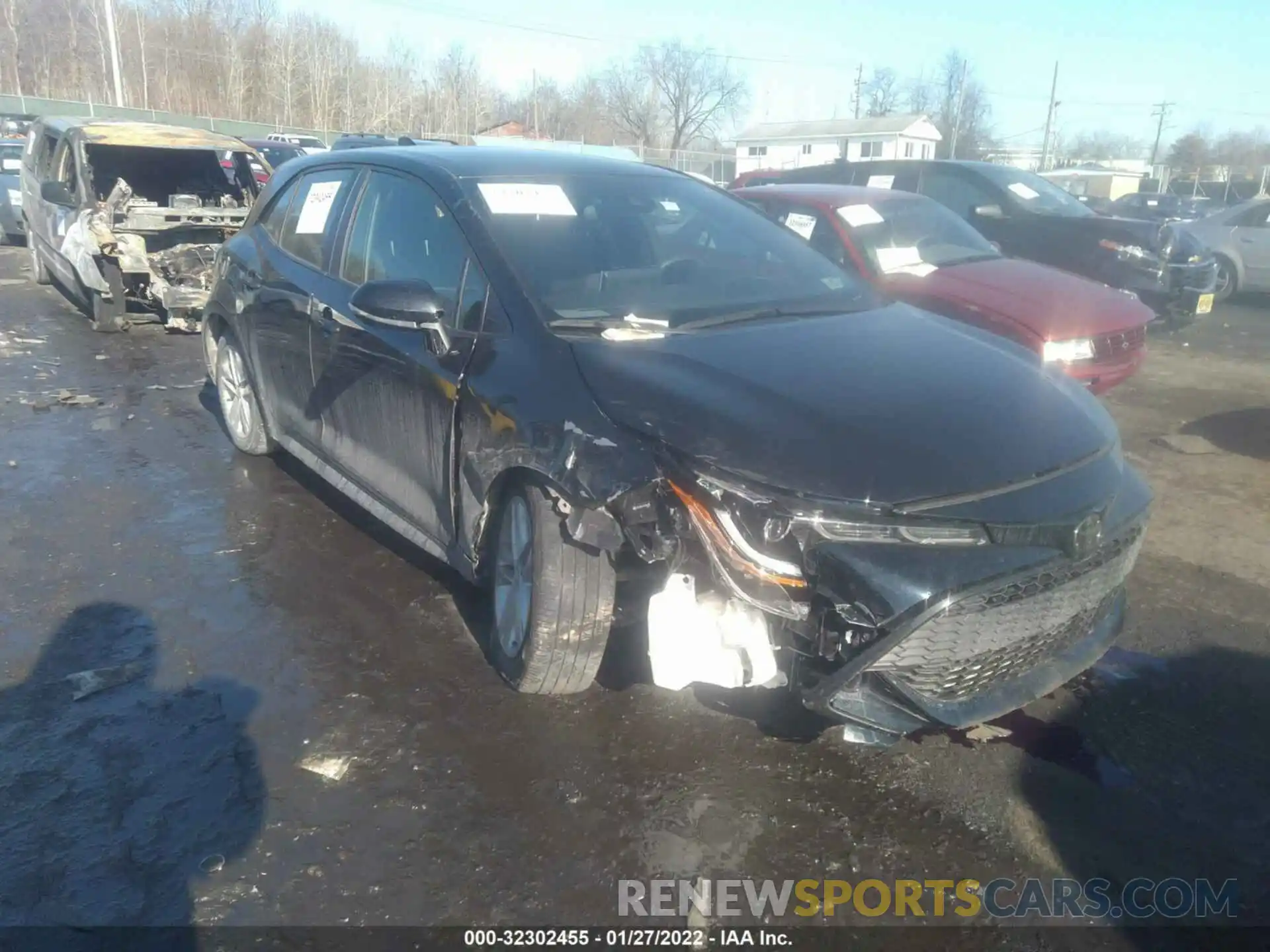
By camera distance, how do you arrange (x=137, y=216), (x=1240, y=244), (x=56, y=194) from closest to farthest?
(x=56, y=194), (x=137, y=216), (x=1240, y=244)

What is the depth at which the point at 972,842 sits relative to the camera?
2.70 m

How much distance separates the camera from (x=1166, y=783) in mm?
2932

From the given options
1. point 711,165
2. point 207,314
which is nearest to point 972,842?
point 207,314

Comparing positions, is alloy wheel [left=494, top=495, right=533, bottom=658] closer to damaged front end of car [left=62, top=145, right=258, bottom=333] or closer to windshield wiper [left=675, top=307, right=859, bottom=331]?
windshield wiper [left=675, top=307, right=859, bottom=331]

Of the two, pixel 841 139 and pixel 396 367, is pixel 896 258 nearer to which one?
pixel 396 367

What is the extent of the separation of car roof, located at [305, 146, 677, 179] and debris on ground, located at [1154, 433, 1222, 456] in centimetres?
407

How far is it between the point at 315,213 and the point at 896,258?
4157 millimetres

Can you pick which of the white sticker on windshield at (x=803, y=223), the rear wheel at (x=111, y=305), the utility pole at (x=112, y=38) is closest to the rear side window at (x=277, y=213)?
the white sticker on windshield at (x=803, y=223)

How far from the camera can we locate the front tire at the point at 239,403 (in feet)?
17.9

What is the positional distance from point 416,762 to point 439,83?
70931mm

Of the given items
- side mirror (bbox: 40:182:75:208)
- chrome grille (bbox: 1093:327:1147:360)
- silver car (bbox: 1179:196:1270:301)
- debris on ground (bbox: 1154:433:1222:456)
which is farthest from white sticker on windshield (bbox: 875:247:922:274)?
silver car (bbox: 1179:196:1270:301)

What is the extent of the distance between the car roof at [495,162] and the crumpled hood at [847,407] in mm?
1164

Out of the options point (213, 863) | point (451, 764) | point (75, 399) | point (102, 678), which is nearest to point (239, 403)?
point (75, 399)

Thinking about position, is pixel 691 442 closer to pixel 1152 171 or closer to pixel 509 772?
pixel 509 772
